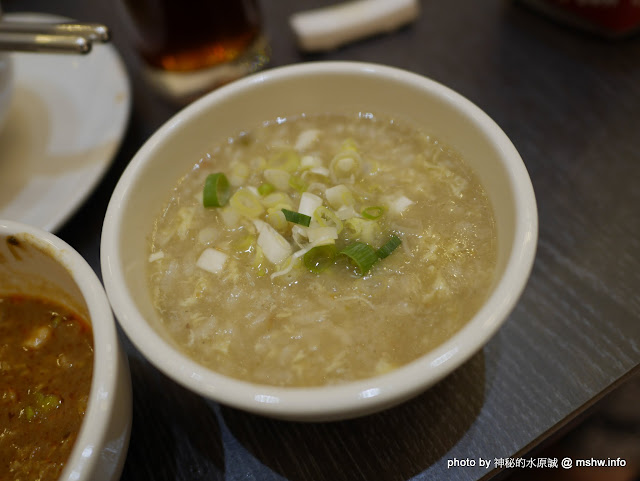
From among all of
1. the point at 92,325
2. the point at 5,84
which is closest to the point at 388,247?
the point at 92,325

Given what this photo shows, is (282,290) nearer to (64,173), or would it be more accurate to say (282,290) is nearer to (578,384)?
(578,384)

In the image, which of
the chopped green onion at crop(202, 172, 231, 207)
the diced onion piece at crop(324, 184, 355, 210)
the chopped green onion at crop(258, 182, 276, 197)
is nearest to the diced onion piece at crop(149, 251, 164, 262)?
the chopped green onion at crop(202, 172, 231, 207)

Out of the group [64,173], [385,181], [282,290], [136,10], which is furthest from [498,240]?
[136,10]

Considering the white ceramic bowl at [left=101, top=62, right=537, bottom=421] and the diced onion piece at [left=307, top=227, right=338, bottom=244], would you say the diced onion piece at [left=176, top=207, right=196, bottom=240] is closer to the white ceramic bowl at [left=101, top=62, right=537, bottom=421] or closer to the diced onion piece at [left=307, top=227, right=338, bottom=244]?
the white ceramic bowl at [left=101, top=62, right=537, bottom=421]

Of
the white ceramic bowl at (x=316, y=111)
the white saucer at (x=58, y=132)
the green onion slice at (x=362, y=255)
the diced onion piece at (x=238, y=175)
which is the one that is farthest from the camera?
the white saucer at (x=58, y=132)

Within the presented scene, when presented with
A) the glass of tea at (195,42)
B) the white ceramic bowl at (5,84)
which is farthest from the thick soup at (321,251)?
the white ceramic bowl at (5,84)

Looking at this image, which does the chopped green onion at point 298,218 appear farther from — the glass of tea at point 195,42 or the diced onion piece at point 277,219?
the glass of tea at point 195,42

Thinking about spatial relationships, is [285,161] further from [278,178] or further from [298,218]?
[298,218]
